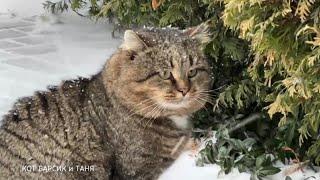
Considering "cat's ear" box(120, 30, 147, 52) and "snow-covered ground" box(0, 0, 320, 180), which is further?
"snow-covered ground" box(0, 0, 320, 180)

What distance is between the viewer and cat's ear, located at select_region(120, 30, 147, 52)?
11.1 ft

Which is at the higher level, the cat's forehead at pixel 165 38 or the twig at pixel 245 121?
the cat's forehead at pixel 165 38

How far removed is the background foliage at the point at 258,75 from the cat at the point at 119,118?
0.36 m

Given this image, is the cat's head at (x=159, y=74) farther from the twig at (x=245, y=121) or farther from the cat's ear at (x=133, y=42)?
the twig at (x=245, y=121)

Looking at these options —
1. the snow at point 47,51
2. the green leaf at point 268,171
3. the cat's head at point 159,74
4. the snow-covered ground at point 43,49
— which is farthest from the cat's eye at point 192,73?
the snow at point 47,51

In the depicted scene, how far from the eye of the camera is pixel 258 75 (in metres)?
4.17

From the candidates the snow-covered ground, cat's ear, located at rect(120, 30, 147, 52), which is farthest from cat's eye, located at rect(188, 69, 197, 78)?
the snow-covered ground

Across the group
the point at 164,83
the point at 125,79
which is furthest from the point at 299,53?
the point at 125,79

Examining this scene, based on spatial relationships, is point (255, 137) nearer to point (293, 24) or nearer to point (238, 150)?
point (238, 150)

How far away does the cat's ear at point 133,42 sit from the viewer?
339 cm

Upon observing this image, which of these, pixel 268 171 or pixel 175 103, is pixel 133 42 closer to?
pixel 175 103

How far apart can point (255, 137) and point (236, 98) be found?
0.37 m

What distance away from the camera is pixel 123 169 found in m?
3.46

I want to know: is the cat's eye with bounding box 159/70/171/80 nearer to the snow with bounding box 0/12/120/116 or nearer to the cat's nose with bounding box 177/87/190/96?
the cat's nose with bounding box 177/87/190/96
